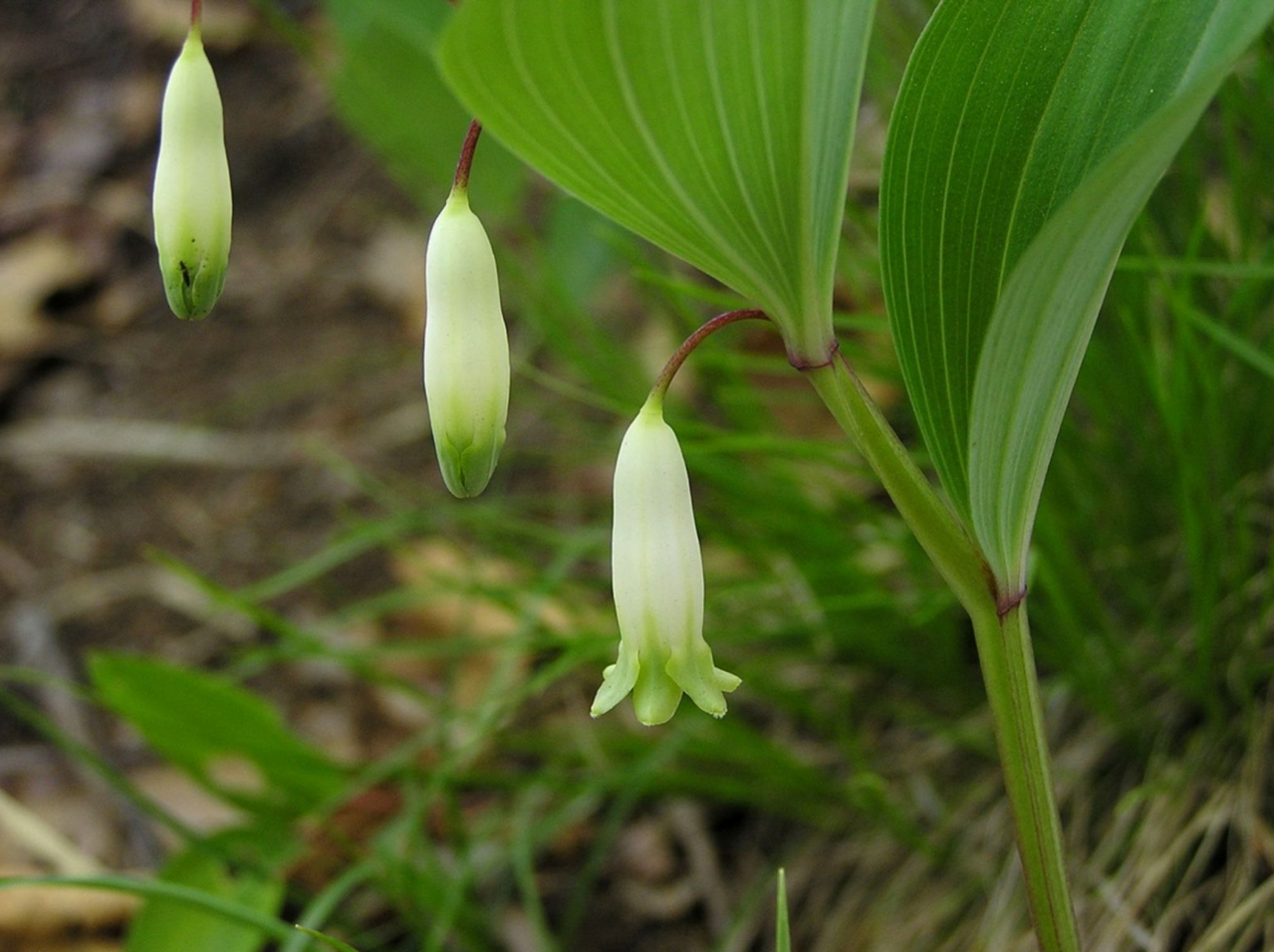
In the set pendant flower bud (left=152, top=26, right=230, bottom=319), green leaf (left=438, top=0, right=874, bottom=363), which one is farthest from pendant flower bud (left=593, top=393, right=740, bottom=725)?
pendant flower bud (left=152, top=26, right=230, bottom=319)

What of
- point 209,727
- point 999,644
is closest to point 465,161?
point 999,644

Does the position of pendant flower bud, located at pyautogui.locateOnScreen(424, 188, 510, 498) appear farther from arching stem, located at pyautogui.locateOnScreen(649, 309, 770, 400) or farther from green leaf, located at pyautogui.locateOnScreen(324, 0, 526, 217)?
green leaf, located at pyautogui.locateOnScreen(324, 0, 526, 217)

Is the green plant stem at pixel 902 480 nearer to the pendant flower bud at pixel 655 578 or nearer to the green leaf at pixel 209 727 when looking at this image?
the pendant flower bud at pixel 655 578

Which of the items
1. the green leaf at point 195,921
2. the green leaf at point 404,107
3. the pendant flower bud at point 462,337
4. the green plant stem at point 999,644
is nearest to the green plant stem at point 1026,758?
the green plant stem at point 999,644

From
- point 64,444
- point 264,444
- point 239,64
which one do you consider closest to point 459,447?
point 264,444

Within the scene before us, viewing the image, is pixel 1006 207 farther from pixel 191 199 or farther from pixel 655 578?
pixel 191 199
